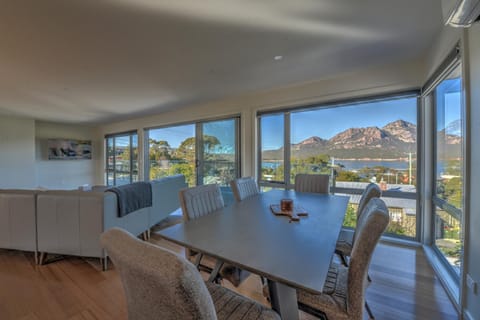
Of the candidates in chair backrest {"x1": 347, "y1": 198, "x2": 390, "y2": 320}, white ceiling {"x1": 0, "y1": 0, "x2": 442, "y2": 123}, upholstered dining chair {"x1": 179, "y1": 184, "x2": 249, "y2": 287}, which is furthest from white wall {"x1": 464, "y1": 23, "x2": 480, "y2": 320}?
upholstered dining chair {"x1": 179, "y1": 184, "x2": 249, "y2": 287}

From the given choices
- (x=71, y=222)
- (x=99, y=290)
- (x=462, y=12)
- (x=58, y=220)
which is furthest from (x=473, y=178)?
(x=58, y=220)

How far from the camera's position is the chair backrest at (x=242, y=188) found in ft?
7.86

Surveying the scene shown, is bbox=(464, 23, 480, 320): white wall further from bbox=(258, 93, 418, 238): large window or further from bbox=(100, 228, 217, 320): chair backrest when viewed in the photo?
bbox=(100, 228, 217, 320): chair backrest

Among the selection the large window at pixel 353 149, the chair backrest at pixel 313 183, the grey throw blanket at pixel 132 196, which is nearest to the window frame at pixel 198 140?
the large window at pixel 353 149

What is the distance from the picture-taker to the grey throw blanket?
2.49m

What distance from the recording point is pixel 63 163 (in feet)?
22.2

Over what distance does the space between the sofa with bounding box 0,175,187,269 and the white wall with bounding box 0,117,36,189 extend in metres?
4.28

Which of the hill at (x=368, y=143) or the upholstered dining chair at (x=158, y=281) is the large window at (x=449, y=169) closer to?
the hill at (x=368, y=143)

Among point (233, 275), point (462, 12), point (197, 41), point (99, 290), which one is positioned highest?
point (197, 41)

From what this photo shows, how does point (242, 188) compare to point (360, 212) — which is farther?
point (242, 188)

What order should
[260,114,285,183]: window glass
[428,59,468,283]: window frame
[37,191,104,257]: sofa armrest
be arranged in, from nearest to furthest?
[428,59,468,283]: window frame, [37,191,104,257]: sofa armrest, [260,114,285,183]: window glass

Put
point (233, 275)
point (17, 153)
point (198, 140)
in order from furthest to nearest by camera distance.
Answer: point (17, 153)
point (198, 140)
point (233, 275)

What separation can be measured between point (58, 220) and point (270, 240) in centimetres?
247

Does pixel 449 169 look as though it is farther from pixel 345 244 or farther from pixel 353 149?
pixel 345 244
